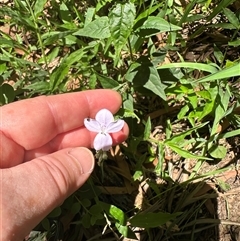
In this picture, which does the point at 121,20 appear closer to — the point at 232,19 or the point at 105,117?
the point at 105,117

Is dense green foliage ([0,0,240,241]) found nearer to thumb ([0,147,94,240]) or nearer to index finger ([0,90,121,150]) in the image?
index finger ([0,90,121,150])

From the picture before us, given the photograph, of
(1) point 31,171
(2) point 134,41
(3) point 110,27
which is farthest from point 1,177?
(2) point 134,41

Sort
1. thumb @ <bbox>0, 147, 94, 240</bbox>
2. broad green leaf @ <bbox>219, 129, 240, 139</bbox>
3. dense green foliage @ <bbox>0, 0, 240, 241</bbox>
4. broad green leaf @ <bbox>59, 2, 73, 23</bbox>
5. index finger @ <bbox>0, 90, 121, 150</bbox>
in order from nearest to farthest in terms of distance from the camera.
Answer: thumb @ <bbox>0, 147, 94, 240</bbox> → index finger @ <bbox>0, 90, 121, 150</bbox> → dense green foliage @ <bbox>0, 0, 240, 241</bbox> → broad green leaf @ <bbox>219, 129, 240, 139</bbox> → broad green leaf @ <bbox>59, 2, 73, 23</bbox>

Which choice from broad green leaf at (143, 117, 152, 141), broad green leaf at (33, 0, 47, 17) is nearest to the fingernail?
broad green leaf at (143, 117, 152, 141)

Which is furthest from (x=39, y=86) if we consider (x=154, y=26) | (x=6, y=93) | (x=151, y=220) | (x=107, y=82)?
(x=151, y=220)

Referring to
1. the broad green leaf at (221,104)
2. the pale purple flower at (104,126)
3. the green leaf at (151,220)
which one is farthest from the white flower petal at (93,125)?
the broad green leaf at (221,104)

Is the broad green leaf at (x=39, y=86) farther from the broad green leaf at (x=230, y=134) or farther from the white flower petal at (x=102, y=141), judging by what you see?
the broad green leaf at (x=230, y=134)
